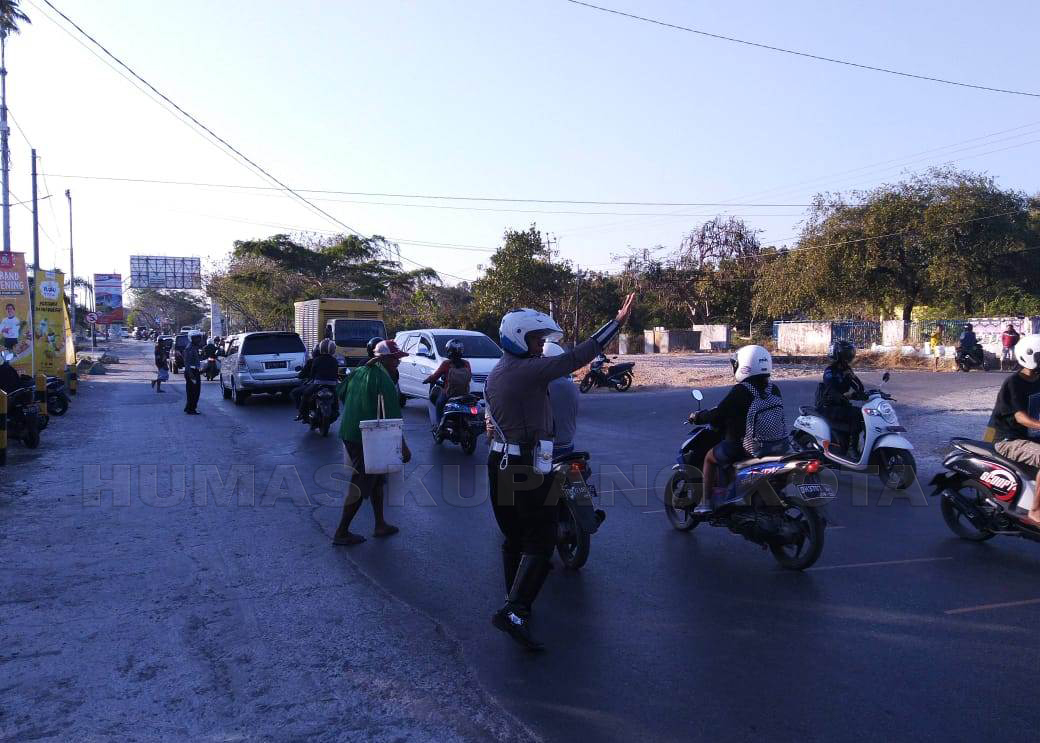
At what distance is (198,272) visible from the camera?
68188mm

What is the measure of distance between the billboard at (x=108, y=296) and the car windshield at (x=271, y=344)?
65.4 m

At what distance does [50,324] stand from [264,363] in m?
5.12

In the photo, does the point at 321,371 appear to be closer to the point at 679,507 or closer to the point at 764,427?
the point at 679,507

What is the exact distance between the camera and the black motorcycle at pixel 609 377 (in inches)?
931

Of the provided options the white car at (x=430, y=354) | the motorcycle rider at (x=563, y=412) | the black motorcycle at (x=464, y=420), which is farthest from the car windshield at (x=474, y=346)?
the motorcycle rider at (x=563, y=412)

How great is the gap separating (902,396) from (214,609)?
1794 cm

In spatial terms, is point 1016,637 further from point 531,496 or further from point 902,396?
point 902,396

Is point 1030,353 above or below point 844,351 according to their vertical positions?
above

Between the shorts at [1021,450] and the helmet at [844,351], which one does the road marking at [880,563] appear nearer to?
the shorts at [1021,450]

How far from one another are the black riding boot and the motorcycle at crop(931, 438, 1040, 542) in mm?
3858

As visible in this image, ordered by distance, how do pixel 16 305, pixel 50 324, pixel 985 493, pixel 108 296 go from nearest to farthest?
pixel 985 493, pixel 16 305, pixel 50 324, pixel 108 296

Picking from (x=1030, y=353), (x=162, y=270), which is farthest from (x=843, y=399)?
(x=162, y=270)

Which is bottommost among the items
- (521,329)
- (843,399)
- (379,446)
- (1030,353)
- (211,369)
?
(211,369)

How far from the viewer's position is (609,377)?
23656mm
